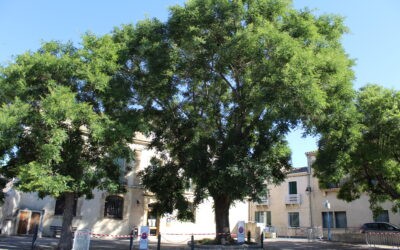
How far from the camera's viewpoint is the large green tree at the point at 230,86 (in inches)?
589

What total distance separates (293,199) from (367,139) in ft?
60.6

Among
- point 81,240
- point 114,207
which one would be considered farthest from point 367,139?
point 114,207

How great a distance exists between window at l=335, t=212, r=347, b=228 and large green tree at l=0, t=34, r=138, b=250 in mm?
23339

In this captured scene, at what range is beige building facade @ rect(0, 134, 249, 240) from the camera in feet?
81.5

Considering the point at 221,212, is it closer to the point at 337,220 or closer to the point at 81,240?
the point at 81,240

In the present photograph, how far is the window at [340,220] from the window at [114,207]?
1855 cm

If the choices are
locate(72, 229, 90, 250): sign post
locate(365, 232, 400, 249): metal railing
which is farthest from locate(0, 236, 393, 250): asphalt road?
locate(72, 229, 90, 250): sign post

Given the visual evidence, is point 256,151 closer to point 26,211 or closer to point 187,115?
point 187,115

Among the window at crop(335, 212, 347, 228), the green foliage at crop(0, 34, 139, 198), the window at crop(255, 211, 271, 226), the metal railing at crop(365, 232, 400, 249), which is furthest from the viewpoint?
the window at crop(255, 211, 271, 226)

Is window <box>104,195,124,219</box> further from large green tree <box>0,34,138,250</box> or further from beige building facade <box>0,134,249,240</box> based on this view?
large green tree <box>0,34,138,250</box>

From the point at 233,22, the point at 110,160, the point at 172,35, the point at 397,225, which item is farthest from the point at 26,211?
the point at 397,225

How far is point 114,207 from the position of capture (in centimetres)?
2872

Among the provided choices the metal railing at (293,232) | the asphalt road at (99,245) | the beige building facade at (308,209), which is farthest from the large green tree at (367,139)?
the metal railing at (293,232)

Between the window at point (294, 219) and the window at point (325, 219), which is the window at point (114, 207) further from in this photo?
the window at point (325, 219)
